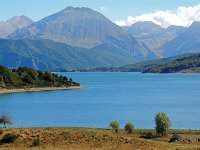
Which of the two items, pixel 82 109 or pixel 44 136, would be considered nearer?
pixel 44 136

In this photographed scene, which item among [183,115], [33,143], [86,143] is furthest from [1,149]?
[183,115]

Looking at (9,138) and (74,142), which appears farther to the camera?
(74,142)

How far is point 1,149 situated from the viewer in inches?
1870

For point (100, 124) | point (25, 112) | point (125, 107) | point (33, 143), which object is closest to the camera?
point (33, 143)

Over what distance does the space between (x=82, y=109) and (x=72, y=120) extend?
1424 inches

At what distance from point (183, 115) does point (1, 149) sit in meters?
96.9

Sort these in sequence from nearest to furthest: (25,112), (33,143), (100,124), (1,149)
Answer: (1,149) < (33,143) < (100,124) < (25,112)

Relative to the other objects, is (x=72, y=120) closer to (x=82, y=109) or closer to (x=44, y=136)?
(x=82, y=109)

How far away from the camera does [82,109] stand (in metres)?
168

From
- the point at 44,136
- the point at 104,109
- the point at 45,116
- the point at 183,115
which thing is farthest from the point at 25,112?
the point at 44,136

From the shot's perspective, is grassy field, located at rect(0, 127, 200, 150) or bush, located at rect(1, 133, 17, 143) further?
bush, located at rect(1, 133, 17, 143)

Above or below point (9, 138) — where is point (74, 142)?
below

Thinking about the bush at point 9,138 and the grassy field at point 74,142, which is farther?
the bush at point 9,138

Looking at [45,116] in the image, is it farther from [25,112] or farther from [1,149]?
[1,149]
